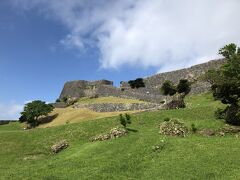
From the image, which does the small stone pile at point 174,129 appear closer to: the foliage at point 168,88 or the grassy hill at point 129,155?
the grassy hill at point 129,155

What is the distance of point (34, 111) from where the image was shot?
273 feet

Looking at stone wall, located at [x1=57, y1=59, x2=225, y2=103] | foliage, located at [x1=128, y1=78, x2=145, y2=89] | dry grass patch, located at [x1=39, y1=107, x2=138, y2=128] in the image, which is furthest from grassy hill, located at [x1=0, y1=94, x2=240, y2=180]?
foliage, located at [x1=128, y1=78, x2=145, y2=89]

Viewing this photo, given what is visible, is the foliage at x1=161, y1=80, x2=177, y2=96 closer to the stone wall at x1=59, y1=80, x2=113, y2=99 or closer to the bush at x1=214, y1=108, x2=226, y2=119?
the stone wall at x1=59, y1=80, x2=113, y2=99

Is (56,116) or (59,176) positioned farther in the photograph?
(56,116)

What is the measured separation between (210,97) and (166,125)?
31.2m

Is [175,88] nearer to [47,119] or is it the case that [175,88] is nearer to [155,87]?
[155,87]

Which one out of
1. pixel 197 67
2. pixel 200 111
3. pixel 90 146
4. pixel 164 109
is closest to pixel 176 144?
pixel 90 146

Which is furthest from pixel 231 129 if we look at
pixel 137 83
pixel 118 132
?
pixel 137 83

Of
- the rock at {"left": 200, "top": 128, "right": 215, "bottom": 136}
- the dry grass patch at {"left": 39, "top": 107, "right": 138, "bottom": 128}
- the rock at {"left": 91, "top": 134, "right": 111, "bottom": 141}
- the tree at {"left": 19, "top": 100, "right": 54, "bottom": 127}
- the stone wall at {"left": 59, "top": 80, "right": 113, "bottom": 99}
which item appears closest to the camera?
the rock at {"left": 200, "top": 128, "right": 215, "bottom": 136}

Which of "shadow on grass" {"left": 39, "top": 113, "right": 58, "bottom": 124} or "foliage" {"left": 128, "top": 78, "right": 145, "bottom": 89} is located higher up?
"foliage" {"left": 128, "top": 78, "right": 145, "bottom": 89}

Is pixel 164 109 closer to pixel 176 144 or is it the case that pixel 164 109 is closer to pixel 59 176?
pixel 176 144

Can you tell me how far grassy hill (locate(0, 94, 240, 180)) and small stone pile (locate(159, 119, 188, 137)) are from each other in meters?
0.89

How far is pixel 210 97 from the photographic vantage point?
75188 mm

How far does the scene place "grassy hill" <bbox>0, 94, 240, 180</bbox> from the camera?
33.3 meters
